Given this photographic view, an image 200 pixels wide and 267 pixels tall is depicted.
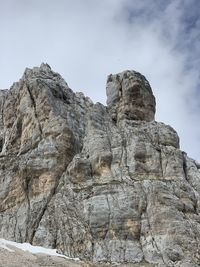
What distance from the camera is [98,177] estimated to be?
69.8 metres

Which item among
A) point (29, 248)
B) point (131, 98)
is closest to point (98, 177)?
point (29, 248)

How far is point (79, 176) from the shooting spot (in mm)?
70000

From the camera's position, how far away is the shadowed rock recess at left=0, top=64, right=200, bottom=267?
60781 mm

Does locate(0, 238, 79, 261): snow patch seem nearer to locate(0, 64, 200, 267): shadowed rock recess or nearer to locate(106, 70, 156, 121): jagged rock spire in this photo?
locate(0, 64, 200, 267): shadowed rock recess

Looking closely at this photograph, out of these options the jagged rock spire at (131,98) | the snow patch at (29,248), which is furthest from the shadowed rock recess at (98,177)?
the snow patch at (29,248)

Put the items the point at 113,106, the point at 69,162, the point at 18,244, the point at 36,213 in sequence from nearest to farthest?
the point at 18,244, the point at 36,213, the point at 69,162, the point at 113,106

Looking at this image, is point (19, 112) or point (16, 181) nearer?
point (16, 181)

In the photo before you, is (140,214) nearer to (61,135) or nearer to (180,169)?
(180,169)

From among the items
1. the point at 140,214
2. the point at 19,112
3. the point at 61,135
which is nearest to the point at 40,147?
the point at 61,135

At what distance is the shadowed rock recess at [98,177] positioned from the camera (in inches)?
2393

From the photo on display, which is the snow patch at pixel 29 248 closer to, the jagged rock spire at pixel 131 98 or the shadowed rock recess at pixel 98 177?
the shadowed rock recess at pixel 98 177

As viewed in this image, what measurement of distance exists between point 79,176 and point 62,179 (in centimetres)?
223

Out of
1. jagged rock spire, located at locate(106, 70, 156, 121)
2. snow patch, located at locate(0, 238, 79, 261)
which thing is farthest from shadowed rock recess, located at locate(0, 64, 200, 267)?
snow patch, located at locate(0, 238, 79, 261)

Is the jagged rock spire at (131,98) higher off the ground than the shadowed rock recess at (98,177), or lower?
higher
